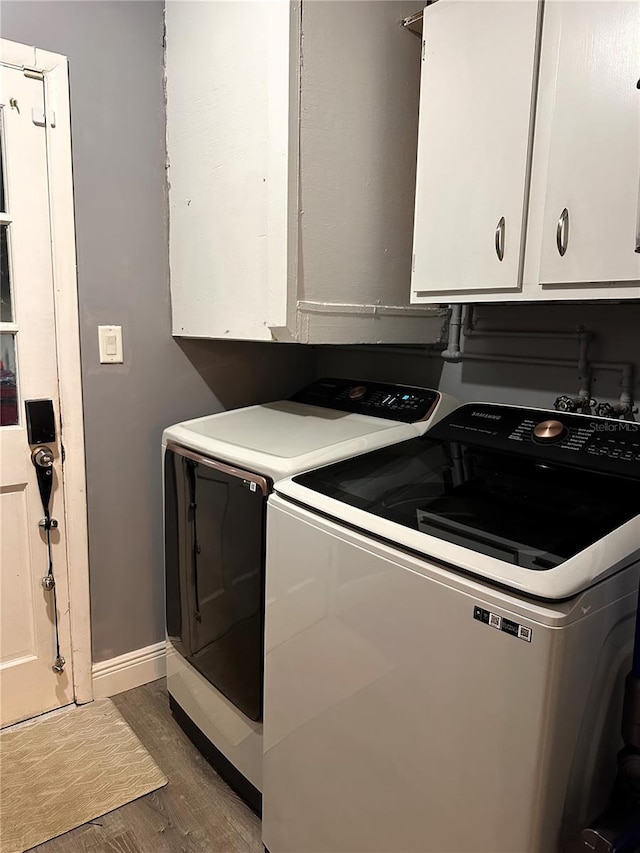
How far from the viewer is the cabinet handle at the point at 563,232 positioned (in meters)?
1.23

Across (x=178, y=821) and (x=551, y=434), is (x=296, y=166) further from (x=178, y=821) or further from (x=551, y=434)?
(x=178, y=821)

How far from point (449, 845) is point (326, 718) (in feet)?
1.06

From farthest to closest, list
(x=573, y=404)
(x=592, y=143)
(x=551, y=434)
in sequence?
(x=573, y=404) < (x=551, y=434) < (x=592, y=143)

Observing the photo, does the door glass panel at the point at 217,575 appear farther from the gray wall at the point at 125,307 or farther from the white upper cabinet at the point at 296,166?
the white upper cabinet at the point at 296,166

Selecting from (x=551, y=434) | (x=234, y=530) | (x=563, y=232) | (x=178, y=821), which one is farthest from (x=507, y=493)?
(x=178, y=821)

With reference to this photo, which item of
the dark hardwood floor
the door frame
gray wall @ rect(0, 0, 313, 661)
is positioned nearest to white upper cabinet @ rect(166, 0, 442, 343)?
gray wall @ rect(0, 0, 313, 661)

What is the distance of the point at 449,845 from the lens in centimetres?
100

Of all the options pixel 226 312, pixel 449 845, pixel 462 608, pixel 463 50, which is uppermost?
pixel 463 50

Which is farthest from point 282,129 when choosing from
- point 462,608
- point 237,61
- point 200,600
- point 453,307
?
point 200,600

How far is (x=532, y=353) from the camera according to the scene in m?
1.66

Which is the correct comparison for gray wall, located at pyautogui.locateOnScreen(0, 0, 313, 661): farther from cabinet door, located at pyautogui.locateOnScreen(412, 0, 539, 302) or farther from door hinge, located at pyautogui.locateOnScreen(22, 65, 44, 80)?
cabinet door, located at pyautogui.locateOnScreen(412, 0, 539, 302)

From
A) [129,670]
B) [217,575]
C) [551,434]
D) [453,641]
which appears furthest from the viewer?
[129,670]

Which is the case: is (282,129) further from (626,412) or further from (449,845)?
Answer: (449,845)

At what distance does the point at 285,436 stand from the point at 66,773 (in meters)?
1.18
